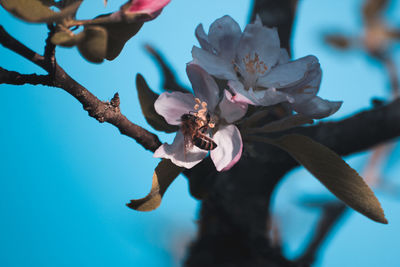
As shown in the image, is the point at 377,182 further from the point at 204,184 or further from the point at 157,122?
the point at 157,122

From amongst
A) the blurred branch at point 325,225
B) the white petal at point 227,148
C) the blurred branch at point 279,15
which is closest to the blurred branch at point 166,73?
the blurred branch at point 279,15

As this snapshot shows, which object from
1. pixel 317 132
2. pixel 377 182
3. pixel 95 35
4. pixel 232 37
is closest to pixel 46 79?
pixel 95 35

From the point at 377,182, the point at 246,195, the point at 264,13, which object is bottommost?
the point at 377,182

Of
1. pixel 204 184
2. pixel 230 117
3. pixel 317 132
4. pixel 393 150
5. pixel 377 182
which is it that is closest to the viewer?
pixel 230 117

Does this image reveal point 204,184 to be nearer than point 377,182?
Yes

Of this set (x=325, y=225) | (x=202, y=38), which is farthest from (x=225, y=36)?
(x=325, y=225)

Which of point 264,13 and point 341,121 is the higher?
point 264,13

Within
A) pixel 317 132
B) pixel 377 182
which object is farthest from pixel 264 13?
pixel 377 182

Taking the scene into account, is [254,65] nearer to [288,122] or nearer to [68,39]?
[288,122]

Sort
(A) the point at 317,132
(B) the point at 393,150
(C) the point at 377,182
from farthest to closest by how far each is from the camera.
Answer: (B) the point at 393,150 < (C) the point at 377,182 < (A) the point at 317,132
